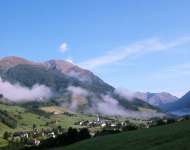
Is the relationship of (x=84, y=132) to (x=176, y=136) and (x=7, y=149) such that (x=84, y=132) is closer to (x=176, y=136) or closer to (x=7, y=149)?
(x=7, y=149)

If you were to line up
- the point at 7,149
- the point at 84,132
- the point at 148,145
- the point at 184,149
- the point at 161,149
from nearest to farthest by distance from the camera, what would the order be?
the point at 184,149 < the point at 161,149 < the point at 148,145 < the point at 84,132 < the point at 7,149

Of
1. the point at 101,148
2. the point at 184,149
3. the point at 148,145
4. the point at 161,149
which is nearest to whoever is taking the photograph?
the point at 184,149

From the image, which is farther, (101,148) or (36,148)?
(36,148)

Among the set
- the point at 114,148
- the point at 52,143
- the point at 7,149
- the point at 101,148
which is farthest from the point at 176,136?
the point at 7,149

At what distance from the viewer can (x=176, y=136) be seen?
58938mm

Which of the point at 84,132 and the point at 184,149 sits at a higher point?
the point at 84,132

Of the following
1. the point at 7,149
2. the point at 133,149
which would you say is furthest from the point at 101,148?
the point at 7,149

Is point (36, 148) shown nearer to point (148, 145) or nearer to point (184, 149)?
point (148, 145)

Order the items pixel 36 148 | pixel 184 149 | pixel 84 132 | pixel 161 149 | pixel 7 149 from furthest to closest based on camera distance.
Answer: pixel 7 149 < pixel 84 132 < pixel 36 148 < pixel 161 149 < pixel 184 149

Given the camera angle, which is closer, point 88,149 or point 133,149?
point 133,149

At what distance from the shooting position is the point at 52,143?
122 meters

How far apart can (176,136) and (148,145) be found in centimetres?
460

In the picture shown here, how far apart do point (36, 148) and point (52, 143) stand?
469 centimetres

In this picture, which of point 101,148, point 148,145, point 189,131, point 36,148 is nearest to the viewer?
point 148,145
